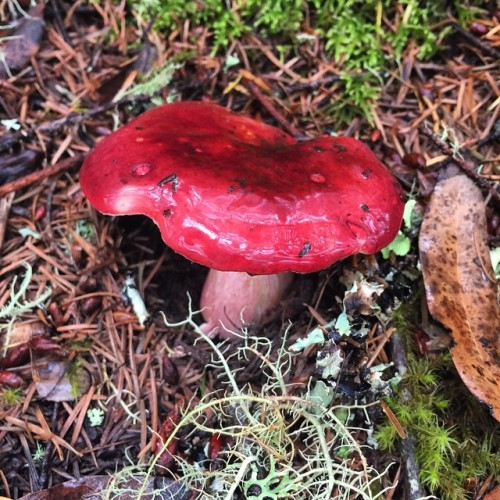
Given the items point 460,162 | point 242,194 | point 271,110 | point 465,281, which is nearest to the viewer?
point 242,194

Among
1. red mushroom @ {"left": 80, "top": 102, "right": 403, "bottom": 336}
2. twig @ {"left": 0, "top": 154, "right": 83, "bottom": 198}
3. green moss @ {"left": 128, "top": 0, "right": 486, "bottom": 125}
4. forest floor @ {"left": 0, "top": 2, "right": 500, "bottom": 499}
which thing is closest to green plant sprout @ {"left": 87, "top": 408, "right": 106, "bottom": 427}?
forest floor @ {"left": 0, "top": 2, "right": 500, "bottom": 499}

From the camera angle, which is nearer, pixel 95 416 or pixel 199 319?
pixel 95 416

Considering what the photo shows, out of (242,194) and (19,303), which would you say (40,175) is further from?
(242,194)

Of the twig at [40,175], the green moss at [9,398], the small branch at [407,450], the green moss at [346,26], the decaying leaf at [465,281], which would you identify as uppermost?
the green moss at [346,26]

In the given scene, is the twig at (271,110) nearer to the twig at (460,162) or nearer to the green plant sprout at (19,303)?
the twig at (460,162)

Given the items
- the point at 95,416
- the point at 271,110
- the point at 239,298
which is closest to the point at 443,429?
the point at 239,298

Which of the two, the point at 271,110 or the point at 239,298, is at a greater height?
the point at 271,110

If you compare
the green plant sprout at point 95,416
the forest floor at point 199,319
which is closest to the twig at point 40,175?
the forest floor at point 199,319
